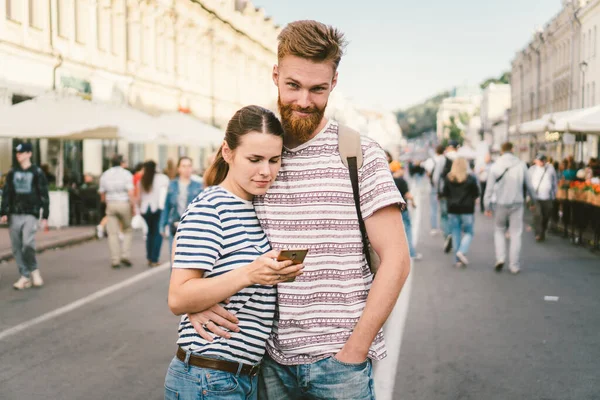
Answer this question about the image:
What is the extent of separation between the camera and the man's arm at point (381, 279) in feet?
7.67

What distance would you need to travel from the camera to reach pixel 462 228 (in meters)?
12.8

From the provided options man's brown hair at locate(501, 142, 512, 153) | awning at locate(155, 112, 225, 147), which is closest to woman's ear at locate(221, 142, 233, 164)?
man's brown hair at locate(501, 142, 512, 153)

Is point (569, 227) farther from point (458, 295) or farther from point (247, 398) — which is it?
point (247, 398)

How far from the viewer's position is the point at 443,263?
1295 cm

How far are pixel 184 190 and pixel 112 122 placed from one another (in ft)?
23.5

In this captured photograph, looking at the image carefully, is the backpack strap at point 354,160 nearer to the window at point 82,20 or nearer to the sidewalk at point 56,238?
the sidewalk at point 56,238

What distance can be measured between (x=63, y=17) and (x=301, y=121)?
2395 centimetres

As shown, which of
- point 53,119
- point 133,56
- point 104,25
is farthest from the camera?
point 133,56

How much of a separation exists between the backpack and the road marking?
A: 6.05 m

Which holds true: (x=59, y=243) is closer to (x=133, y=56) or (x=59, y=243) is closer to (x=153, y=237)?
(x=153, y=237)

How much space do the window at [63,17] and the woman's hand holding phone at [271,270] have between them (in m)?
23.7

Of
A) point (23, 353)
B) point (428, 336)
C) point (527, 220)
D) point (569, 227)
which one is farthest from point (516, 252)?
point (527, 220)

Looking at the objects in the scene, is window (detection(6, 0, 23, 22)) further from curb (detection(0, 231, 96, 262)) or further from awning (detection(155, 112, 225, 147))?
curb (detection(0, 231, 96, 262))

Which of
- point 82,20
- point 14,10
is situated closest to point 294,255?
point 14,10
